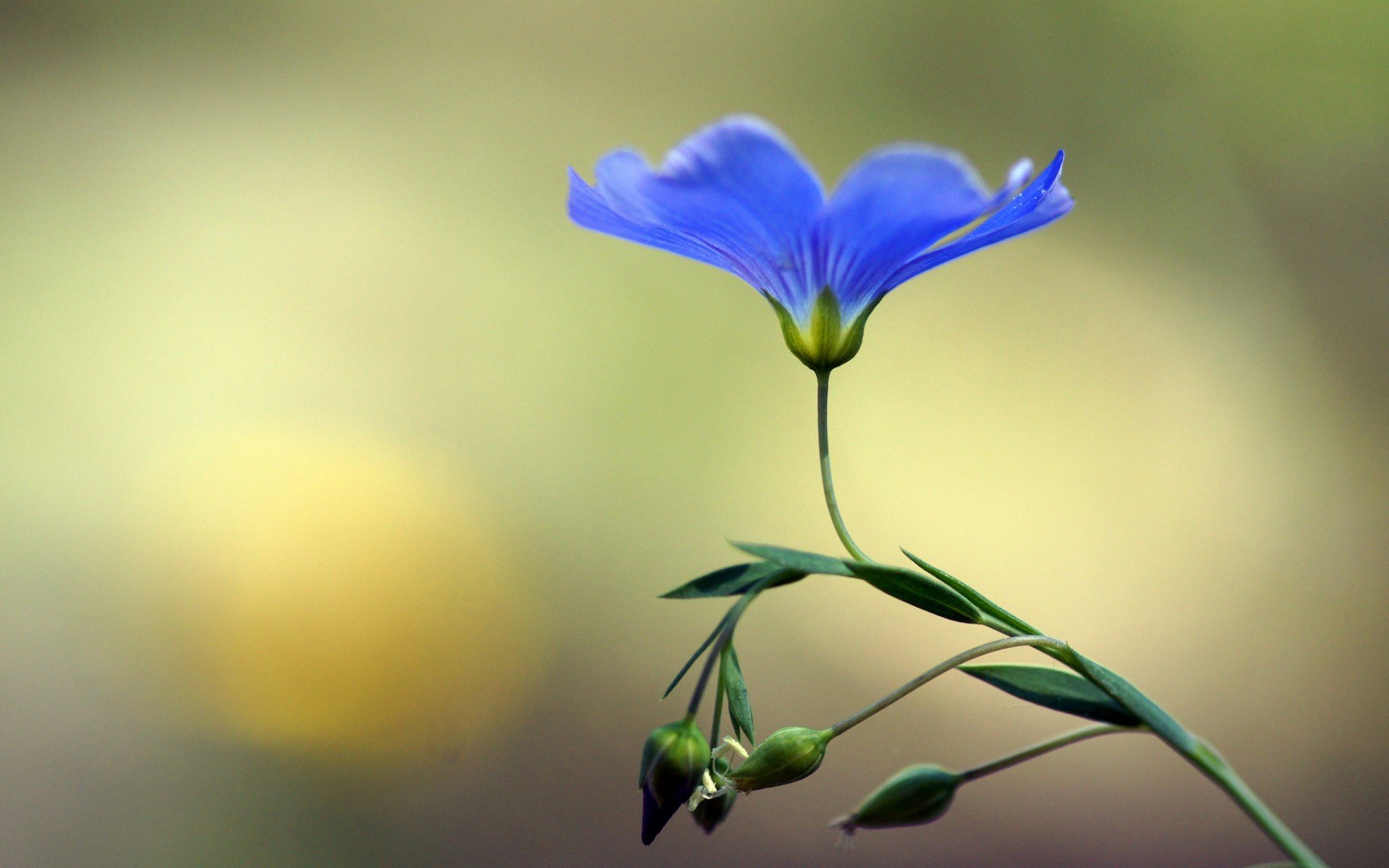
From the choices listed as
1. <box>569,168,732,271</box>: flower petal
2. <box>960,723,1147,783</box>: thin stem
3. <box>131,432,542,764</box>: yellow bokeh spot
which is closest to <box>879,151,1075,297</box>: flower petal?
<box>569,168,732,271</box>: flower petal

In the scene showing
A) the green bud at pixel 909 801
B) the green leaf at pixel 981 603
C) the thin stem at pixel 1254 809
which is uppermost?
the green leaf at pixel 981 603

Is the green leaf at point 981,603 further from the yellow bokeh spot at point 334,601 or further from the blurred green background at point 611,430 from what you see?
the yellow bokeh spot at point 334,601

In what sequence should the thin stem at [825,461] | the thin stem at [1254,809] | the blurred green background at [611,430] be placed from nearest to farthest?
1. the thin stem at [1254,809]
2. the thin stem at [825,461]
3. the blurred green background at [611,430]

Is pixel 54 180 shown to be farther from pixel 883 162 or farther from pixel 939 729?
pixel 883 162

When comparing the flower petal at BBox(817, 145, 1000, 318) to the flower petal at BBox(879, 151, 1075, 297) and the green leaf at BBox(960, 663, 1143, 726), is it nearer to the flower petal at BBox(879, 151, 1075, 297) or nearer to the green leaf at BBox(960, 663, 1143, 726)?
the flower petal at BBox(879, 151, 1075, 297)

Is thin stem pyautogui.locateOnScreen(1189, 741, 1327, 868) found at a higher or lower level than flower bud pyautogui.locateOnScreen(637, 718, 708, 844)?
higher

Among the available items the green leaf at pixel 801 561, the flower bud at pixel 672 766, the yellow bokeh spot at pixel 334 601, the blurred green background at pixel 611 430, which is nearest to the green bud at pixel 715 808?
the flower bud at pixel 672 766

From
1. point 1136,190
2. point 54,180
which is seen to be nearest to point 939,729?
point 1136,190
